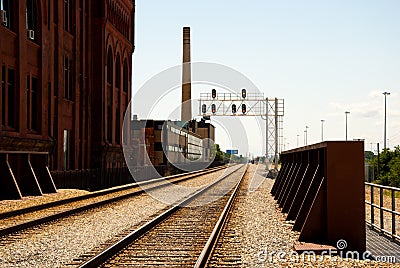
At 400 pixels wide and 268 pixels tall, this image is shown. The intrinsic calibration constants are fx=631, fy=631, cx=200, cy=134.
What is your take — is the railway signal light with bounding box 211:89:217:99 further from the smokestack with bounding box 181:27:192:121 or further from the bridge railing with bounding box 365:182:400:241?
the bridge railing with bounding box 365:182:400:241

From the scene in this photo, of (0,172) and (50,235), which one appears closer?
(50,235)

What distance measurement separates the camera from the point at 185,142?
93.1 m

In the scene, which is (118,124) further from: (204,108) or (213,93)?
(204,108)

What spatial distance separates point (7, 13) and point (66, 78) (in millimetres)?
10240

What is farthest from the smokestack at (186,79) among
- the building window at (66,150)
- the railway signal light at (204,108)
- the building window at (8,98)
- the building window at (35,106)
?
the building window at (8,98)

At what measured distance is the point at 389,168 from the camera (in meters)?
61.4

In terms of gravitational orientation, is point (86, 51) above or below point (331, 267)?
above

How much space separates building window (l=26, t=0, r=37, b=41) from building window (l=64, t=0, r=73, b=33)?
6522 mm

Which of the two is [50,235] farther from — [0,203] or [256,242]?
[0,203]

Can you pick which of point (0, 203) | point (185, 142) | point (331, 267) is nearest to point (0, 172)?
point (0, 203)

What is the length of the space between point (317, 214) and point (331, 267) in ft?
7.59

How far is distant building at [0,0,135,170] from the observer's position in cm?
3066

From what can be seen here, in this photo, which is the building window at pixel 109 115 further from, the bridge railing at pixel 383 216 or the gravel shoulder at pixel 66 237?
the bridge railing at pixel 383 216

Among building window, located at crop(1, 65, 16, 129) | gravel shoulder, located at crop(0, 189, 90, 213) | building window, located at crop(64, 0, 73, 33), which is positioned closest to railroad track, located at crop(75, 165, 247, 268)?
gravel shoulder, located at crop(0, 189, 90, 213)
